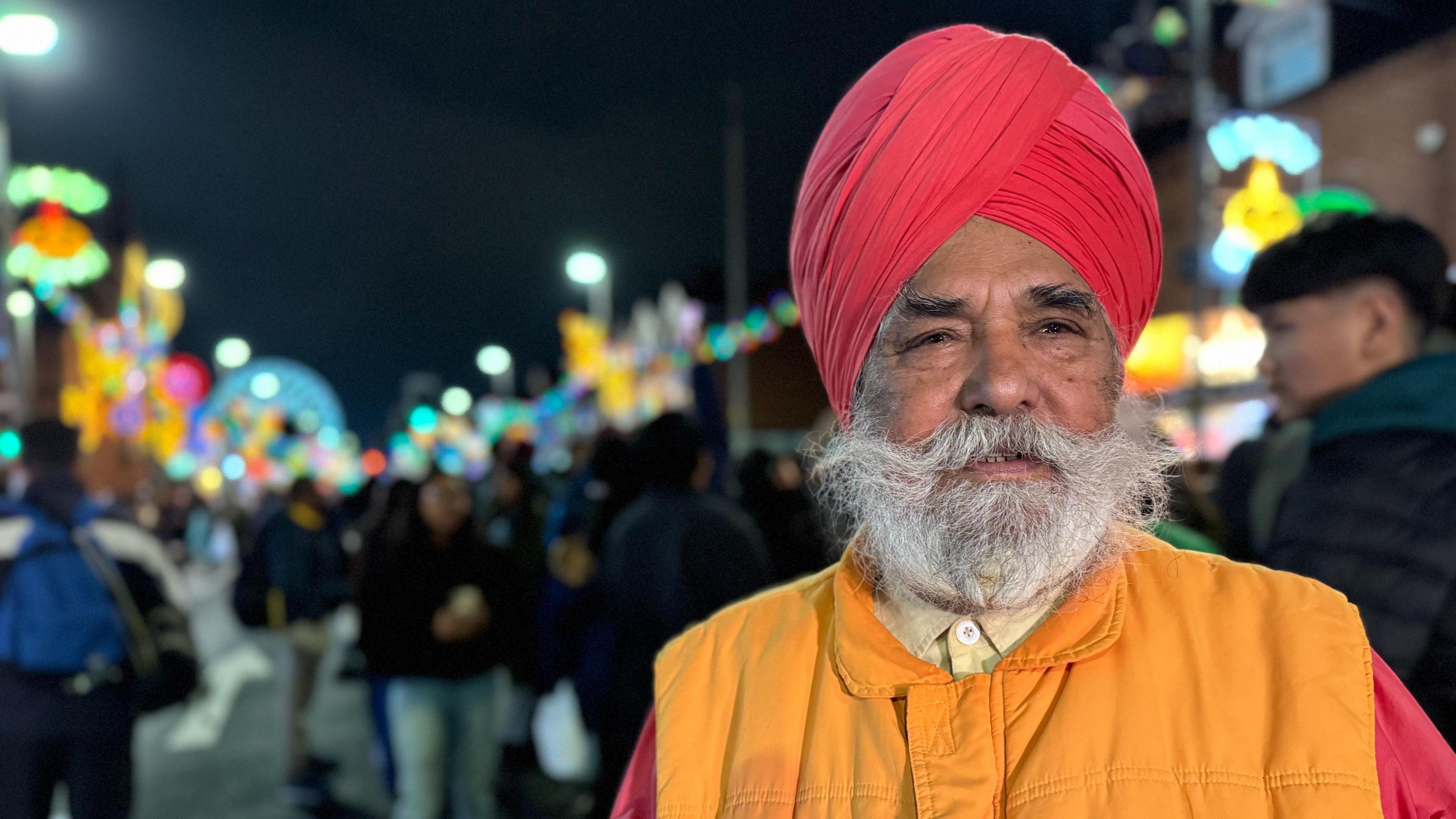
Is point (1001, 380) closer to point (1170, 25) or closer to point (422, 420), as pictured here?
point (422, 420)

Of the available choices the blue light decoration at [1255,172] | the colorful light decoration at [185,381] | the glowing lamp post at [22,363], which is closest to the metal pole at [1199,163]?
the blue light decoration at [1255,172]

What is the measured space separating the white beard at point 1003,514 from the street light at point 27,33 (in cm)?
1113

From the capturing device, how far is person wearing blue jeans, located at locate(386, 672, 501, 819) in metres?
4.86

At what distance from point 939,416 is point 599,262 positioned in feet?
72.5

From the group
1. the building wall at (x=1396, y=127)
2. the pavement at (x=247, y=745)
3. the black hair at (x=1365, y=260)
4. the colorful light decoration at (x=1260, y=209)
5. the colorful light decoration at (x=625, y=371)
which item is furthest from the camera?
the colorful light decoration at (x=625, y=371)

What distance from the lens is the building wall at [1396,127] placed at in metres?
17.6

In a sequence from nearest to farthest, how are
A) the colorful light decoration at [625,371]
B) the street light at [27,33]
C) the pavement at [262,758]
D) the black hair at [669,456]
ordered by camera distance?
the black hair at [669,456] < the pavement at [262,758] < the street light at [27,33] < the colorful light decoration at [625,371]

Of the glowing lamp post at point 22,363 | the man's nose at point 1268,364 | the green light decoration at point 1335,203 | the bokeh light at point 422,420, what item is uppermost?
the glowing lamp post at point 22,363

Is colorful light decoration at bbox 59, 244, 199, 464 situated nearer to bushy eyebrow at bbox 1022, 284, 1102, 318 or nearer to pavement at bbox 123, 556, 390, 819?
pavement at bbox 123, 556, 390, 819

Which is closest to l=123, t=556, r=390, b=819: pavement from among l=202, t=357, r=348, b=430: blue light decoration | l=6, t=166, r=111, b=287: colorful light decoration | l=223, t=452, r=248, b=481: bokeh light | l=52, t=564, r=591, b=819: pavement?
l=52, t=564, r=591, b=819: pavement

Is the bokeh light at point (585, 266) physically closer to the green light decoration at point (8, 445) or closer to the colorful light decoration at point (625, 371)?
the colorful light decoration at point (625, 371)

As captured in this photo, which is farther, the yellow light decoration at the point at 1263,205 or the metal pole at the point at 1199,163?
the yellow light decoration at the point at 1263,205

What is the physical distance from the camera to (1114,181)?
5.26 feet

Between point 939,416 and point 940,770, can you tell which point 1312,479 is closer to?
point 939,416
